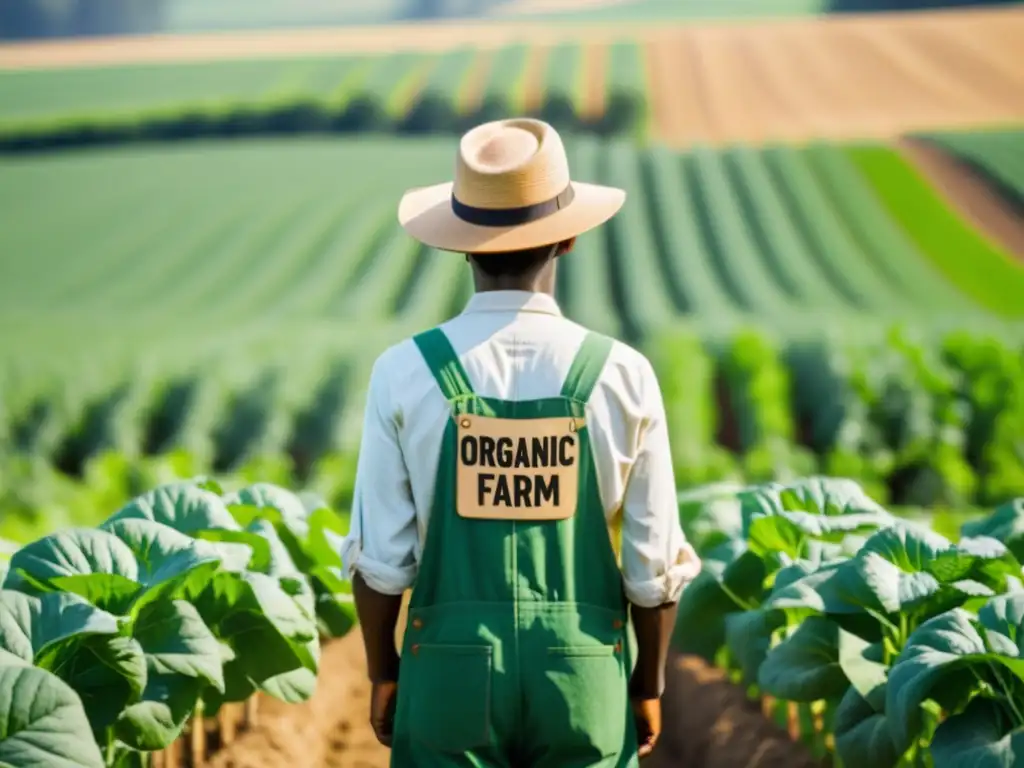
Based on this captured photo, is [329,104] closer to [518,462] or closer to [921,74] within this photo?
[921,74]

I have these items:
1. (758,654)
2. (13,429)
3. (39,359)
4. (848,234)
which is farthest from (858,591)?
(848,234)

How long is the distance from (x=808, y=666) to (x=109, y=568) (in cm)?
182

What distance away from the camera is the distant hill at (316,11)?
238 feet

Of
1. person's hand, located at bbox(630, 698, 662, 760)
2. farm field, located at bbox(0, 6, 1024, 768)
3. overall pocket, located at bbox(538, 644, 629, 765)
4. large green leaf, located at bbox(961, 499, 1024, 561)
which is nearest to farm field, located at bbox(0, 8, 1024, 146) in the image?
farm field, located at bbox(0, 6, 1024, 768)

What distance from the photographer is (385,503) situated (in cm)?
275

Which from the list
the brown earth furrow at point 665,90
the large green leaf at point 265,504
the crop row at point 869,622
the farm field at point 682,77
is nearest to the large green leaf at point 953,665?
the crop row at point 869,622

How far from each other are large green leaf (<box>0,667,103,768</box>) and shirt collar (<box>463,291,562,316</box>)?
1122 millimetres

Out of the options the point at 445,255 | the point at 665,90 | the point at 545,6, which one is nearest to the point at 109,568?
the point at 445,255

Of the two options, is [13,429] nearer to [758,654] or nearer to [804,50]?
[758,654]

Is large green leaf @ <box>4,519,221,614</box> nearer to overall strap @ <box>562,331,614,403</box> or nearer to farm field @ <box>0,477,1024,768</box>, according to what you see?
farm field @ <box>0,477,1024,768</box>

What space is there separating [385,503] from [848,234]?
25258 millimetres

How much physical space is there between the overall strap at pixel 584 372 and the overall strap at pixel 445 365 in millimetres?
182

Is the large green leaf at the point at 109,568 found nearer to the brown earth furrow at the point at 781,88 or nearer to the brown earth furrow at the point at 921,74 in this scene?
the brown earth furrow at the point at 781,88

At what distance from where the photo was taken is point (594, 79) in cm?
4300
